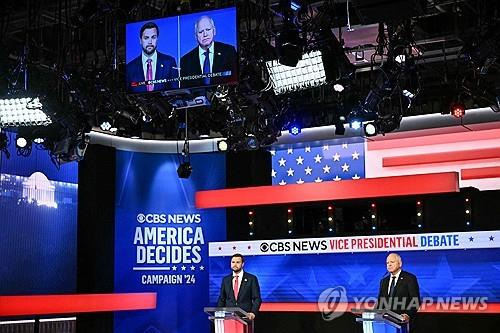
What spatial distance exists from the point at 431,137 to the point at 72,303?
6.16m

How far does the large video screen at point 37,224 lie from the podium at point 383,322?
6.34 m

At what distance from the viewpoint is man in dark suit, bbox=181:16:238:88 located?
657 cm

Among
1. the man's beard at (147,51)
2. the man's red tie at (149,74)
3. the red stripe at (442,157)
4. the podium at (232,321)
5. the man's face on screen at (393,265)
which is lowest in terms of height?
the podium at (232,321)

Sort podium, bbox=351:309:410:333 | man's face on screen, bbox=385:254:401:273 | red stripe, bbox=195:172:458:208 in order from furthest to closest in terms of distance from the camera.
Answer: red stripe, bbox=195:172:458:208 < man's face on screen, bbox=385:254:401:273 < podium, bbox=351:309:410:333

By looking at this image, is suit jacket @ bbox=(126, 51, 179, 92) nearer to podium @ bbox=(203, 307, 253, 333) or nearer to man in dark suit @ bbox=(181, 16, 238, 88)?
man in dark suit @ bbox=(181, 16, 238, 88)

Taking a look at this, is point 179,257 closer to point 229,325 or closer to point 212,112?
point 212,112

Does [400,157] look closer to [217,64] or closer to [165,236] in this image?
[165,236]

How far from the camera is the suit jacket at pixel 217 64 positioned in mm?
6551

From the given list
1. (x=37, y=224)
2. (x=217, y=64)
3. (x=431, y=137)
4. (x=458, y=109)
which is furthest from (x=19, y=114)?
(x=431, y=137)

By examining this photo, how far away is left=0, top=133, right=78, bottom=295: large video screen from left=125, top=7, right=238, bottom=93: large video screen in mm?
5712

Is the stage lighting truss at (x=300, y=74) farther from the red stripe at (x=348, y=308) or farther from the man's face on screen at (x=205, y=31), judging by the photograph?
the red stripe at (x=348, y=308)

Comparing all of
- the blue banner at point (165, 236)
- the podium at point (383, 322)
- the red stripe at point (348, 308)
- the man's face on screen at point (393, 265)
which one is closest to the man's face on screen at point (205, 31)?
the podium at point (383, 322)

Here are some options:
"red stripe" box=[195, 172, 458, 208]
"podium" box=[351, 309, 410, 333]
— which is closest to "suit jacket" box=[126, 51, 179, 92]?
"podium" box=[351, 309, 410, 333]

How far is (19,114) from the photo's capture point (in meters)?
9.66
